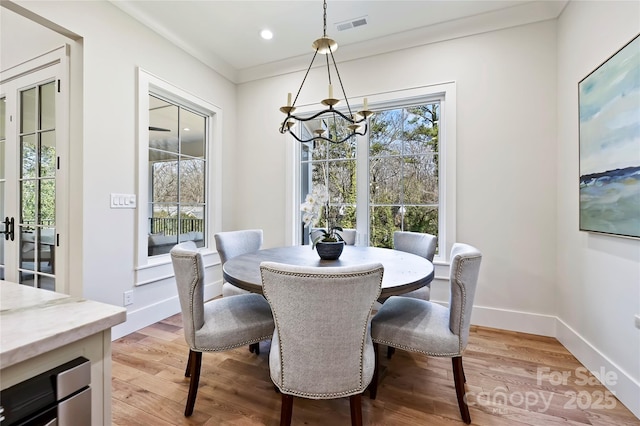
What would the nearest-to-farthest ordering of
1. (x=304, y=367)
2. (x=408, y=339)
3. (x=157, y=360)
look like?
(x=304, y=367), (x=408, y=339), (x=157, y=360)

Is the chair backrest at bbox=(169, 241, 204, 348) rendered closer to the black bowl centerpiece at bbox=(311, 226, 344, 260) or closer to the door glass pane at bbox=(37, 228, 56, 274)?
the black bowl centerpiece at bbox=(311, 226, 344, 260)

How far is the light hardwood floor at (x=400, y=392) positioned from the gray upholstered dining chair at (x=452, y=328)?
10.5 inches

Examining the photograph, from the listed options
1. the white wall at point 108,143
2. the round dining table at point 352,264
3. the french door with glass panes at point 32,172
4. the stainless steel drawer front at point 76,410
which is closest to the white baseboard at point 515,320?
the round dining table at point 352,264

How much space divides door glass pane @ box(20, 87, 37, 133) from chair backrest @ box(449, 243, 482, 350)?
358 cm

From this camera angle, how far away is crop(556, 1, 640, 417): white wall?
1651 millimetres

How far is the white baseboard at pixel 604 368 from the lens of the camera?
1612 mm

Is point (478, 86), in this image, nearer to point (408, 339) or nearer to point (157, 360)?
point (408, 339)

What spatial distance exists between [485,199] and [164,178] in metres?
3.19

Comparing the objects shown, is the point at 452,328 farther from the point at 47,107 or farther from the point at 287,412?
the point at 47,107

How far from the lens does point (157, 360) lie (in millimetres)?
2127

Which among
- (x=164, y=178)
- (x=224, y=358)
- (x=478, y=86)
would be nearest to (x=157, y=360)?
(x=224, y=358)

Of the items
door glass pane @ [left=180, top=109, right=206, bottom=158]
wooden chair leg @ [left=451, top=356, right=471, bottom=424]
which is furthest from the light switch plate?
wooden chair leg @ [left=451, top=356, right=471, bottom=424]

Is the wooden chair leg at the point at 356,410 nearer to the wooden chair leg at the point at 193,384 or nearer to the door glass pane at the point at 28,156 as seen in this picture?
the wooden chair leg at the point at 193,384

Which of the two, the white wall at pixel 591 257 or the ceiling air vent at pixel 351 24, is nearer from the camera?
the white wall at pixel 591 257
